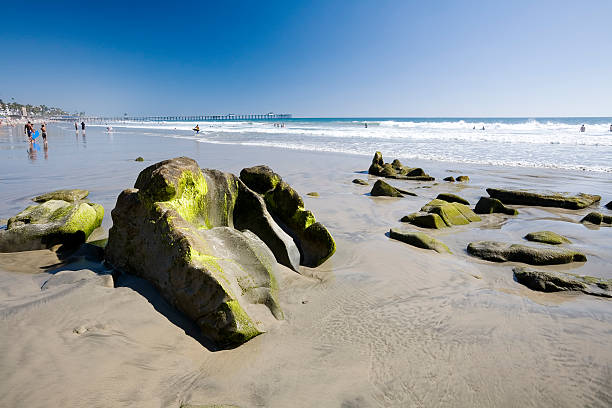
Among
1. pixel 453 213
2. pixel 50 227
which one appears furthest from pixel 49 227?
pixel 453 213

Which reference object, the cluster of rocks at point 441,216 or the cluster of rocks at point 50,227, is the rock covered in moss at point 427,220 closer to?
the cluster of rocks at point 441,216

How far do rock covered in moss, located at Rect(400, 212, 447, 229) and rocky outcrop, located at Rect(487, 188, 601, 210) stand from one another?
3.57 meters

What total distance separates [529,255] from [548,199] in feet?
16.5

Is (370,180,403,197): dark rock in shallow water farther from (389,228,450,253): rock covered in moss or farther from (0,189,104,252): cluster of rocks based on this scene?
(0,189,104,252): cluster of rocks

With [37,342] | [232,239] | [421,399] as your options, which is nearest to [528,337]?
[421,399]

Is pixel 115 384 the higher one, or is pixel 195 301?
pixel 195 301

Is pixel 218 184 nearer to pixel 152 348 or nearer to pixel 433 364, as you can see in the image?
pixel 152 348

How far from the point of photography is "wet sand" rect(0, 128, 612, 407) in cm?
244

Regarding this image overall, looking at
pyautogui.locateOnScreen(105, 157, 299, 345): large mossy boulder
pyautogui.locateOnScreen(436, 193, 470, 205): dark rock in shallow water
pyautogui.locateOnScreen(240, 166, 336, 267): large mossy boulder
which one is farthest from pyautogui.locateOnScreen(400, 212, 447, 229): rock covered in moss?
pyautogui.locateOnScreen(105, 157, 299, 345): large mossy boulder

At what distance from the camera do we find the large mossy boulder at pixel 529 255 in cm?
530

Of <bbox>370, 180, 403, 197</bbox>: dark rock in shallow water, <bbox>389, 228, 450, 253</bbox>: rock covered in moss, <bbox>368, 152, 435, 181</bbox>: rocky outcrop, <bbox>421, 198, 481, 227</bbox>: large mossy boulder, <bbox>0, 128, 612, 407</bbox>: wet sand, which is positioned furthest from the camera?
<bbox>368, 152, 435, 181</bbox>: rocky outcrop

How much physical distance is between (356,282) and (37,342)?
11.0ft

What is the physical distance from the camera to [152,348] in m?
2.74

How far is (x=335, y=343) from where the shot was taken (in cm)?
316
